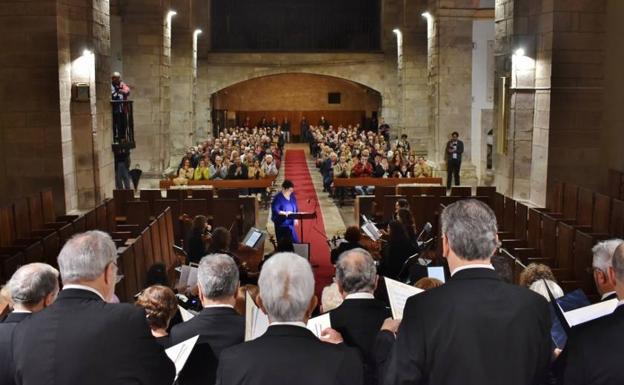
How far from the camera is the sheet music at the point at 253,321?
3576 mm

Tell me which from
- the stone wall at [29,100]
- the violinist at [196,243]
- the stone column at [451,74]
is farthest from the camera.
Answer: the stone column at [451,74]

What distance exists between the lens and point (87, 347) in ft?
10.2

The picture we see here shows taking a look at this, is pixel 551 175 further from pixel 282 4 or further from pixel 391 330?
pixel 282 4

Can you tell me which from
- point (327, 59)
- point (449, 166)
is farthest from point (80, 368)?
point (327, 59)

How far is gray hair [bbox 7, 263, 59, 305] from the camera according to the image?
3.58 m

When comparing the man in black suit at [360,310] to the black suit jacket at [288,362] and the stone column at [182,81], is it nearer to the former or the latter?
the black suit jacket at [288,362]

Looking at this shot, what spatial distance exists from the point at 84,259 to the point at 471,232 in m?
1.58

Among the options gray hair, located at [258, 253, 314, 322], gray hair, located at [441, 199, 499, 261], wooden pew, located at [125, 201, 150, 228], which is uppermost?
gray hair, located at [441, 199, 499, 261]

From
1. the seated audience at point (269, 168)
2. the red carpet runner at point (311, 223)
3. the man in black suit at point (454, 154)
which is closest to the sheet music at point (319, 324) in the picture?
the red carpet runner at point (311, 223)

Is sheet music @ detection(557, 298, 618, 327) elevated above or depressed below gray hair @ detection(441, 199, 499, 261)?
below

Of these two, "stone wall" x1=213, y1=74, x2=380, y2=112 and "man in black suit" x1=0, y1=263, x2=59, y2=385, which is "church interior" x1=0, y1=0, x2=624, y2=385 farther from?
"stone wall" x1=213, y1=74, x2=380, y2=112

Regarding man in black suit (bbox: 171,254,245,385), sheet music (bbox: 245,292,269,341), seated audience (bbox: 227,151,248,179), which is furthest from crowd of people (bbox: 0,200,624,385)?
seated audience (bbox: 227,151,248,179)

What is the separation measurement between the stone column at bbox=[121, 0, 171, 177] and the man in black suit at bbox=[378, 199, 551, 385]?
59.4 ft

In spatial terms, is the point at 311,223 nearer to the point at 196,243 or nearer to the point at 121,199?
the point at 121,199
